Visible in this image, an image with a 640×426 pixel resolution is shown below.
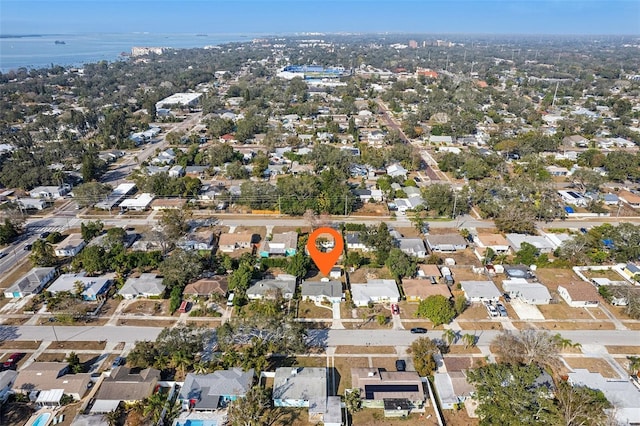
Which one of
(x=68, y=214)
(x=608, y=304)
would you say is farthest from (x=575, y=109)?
(x=68, y=214)

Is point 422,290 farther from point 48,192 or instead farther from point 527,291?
point 48,192

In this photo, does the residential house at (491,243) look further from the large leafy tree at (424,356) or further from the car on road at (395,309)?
the large leafy tree at (424,356)

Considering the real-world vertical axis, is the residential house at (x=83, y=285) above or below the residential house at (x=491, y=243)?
below

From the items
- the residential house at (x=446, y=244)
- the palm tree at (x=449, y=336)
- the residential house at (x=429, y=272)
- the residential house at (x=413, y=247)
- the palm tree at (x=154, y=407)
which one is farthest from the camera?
the residential house at (x=446, y=244)

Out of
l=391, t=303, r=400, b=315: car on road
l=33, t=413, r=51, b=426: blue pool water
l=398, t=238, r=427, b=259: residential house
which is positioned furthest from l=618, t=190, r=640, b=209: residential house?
l=33, t=413, r=51, b=426: blue pool water

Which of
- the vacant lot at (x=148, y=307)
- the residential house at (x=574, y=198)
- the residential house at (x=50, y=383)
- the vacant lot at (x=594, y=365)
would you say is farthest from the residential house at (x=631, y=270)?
the residential house at (x=50, y=383)

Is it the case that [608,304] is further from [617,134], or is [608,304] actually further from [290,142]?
[617,134]

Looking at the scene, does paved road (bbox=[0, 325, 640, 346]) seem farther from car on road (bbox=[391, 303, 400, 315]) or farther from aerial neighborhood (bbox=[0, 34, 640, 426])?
car on road (bbox=[391, 303, 400, 315])
